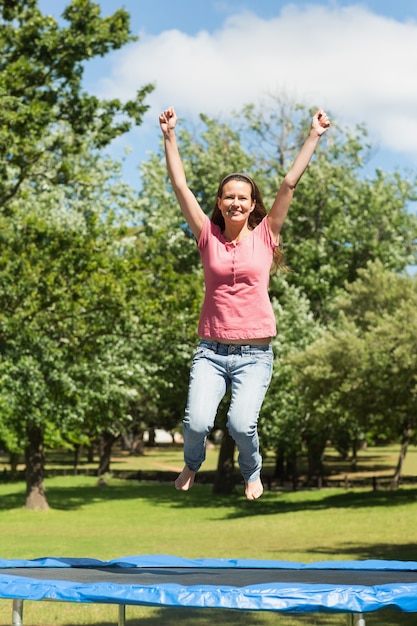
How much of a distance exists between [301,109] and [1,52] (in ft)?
59.5

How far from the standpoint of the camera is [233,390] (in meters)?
5.36

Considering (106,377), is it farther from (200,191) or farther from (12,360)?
(200,191)

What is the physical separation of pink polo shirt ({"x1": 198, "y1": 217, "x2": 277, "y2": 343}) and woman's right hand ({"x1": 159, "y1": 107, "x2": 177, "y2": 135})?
2.33ft

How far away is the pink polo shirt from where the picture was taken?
211 inches

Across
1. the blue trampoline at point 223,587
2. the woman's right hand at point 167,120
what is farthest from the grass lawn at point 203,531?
the woman's right hand at point 167,120

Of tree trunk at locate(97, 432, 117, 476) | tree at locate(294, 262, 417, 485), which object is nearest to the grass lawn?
tree at locate(294, 262, 417, 485)

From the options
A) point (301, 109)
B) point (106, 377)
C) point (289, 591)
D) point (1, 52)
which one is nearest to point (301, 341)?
point (106, 377)

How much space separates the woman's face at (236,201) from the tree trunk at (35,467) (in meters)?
21.6

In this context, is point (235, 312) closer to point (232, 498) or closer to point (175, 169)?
point (175, 169)

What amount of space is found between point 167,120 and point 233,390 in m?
1.66

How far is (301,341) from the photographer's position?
28469 millimetres

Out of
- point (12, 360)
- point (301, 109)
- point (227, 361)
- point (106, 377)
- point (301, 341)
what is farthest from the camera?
point (301, 109)

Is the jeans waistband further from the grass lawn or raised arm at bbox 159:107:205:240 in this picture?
the grass lawn

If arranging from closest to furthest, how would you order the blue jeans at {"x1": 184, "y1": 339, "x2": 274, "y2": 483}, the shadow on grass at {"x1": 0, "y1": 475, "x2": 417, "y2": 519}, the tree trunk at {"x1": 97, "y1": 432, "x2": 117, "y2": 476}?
the blue jeans at {"x1": 184, "y1": 339, "x2": 274, "y2": 483}
the shadow on grass at {"x1": 0, "y1": 475, "x2": 417, "y2": 519}
the tree trunk at {"x1": 97, "y1": 432, "x2": 117, "y2": 476}
